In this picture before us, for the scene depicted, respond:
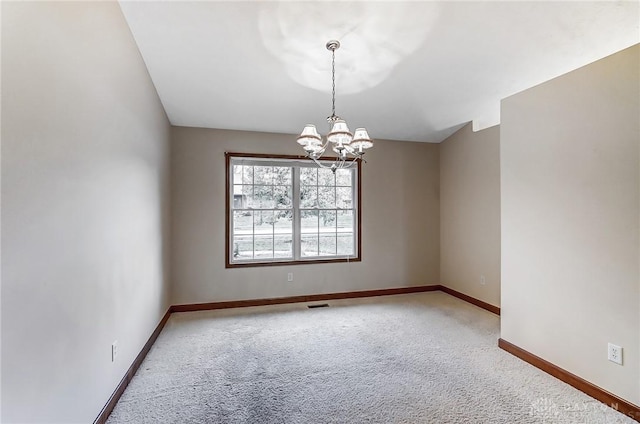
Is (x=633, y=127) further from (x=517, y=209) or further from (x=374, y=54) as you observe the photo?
(x=374, y=54)

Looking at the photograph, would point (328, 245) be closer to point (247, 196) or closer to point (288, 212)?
point (288, 212)

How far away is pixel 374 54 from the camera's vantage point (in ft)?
9.46

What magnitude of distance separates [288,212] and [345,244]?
3.39ft

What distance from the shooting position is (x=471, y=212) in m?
4.52

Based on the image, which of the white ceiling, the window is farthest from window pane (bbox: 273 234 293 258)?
the white ceiling

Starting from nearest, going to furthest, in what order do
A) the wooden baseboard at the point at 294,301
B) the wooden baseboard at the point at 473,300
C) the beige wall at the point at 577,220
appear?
the beige wall at the point at 577,220
the wooden baseboard at the point at 294,301
the wooden baseboard at the point at 473,300

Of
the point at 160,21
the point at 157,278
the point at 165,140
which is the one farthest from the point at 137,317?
the point at 160,21

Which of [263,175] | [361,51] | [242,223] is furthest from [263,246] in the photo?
[361,51]

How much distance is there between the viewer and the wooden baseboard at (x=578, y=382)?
207cm

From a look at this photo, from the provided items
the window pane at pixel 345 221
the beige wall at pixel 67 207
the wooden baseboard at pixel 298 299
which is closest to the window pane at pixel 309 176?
the window pane at pixel 345 221

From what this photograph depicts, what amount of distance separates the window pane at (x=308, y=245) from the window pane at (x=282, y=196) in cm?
54

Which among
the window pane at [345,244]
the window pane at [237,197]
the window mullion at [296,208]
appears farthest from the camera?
the window pane at [345,244]

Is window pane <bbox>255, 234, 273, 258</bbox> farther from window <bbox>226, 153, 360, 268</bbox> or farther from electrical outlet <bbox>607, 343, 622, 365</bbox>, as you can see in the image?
electrical outlet <bbox>607, 343, 622, 365</bbox>

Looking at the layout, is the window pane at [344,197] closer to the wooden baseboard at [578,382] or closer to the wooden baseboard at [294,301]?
the wooden baseboard at [294,301]
